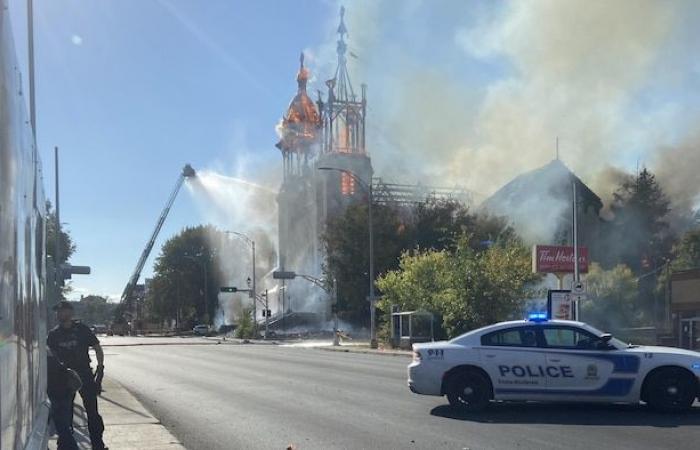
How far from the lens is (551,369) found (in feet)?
36.9

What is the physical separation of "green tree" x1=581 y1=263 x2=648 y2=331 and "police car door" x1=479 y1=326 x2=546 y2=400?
115ft

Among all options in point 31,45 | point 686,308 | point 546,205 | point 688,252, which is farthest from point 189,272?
point 31,45

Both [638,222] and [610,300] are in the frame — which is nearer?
[610,300]

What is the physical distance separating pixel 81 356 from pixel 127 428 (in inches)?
97.6

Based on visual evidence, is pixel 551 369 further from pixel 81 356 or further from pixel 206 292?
pixel 206 292

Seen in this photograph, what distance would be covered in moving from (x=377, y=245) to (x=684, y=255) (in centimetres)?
2638

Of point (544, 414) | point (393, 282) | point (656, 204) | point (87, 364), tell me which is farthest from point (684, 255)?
point (87, 364)

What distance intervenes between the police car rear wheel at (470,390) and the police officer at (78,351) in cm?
543

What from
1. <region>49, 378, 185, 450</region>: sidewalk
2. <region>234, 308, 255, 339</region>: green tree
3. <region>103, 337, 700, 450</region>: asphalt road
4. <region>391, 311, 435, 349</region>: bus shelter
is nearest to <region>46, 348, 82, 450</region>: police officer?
<region>49, 378, 185, 450</region>: sidewalk

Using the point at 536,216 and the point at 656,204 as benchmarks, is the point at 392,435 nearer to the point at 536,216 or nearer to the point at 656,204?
the point at 536,216

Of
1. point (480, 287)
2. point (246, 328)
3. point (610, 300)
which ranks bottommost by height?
point (246, 328)

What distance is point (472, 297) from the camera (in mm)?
34188

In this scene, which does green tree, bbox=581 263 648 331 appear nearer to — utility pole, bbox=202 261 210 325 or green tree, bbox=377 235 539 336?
green tree, bbox=377 235 539 336

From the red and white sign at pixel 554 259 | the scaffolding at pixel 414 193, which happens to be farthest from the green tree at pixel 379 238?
the red and white sign at pixel 554 259
